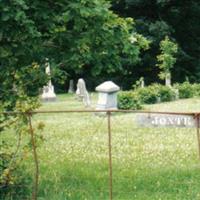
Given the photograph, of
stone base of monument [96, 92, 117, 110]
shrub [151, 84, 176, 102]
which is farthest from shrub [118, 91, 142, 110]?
shrub [151, 84, 176, 102]

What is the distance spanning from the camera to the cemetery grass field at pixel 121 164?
8.20 m

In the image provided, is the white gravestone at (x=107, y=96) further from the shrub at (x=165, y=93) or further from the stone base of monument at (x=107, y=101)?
the shrub at (x=165, y=93)

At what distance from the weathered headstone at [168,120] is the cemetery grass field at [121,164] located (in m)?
1.49

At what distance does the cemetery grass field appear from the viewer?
8.20 m

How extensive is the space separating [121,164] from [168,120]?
3.73m

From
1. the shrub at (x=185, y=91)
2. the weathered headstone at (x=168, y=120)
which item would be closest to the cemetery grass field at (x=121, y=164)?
the weathered headstone at (x=168, y=120)

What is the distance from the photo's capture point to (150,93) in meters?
24.9

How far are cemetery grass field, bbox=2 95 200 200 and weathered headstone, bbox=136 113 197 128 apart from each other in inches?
58.7

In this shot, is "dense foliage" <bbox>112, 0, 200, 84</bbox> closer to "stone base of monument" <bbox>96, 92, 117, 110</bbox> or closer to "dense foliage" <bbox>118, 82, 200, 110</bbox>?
"dense foliage" <bbox>118, 82, 200, 110</bbox>

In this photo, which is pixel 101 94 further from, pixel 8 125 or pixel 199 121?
pixel 199 121

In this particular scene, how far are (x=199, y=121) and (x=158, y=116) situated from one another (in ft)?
1.40

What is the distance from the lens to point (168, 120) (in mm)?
6516

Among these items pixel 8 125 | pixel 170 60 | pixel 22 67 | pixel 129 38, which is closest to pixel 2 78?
pixel 22 67

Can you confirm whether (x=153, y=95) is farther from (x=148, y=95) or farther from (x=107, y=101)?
(x=107, y=101)
